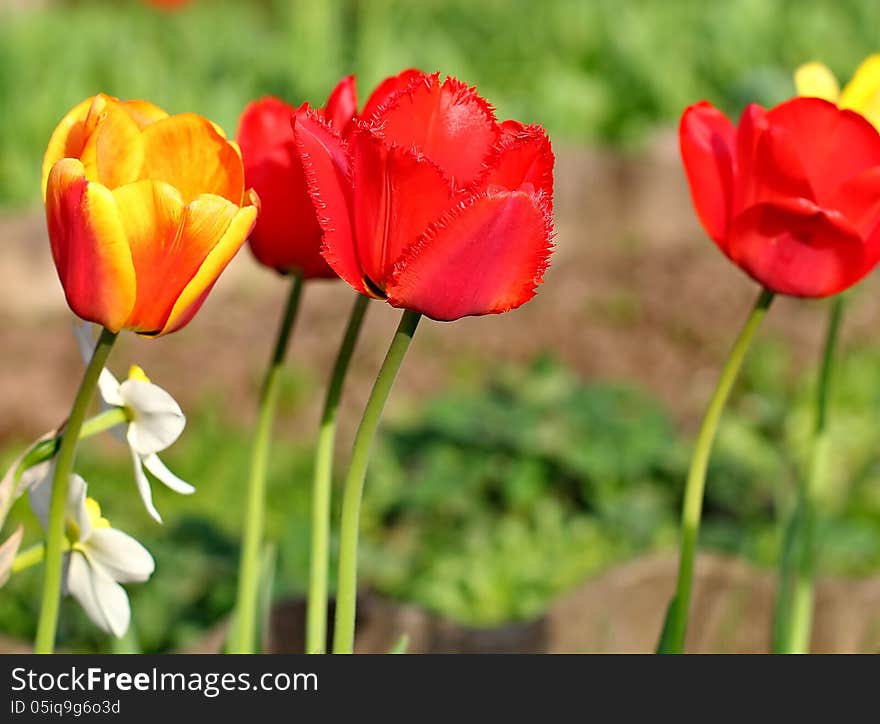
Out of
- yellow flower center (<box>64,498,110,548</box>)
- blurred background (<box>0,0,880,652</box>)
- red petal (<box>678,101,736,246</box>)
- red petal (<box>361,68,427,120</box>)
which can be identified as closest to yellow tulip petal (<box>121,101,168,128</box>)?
red petal (<box>361,68,427,120</box>)

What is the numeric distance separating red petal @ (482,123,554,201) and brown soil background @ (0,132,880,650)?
2078mm

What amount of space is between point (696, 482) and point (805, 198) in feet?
0.66

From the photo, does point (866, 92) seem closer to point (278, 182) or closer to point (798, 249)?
point (798, 249)

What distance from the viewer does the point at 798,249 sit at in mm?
812

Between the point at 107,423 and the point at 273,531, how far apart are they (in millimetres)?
1687

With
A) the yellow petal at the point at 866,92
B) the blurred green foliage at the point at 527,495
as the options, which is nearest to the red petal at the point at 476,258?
the yellow petal at the point at 866,92

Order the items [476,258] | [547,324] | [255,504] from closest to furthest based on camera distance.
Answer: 1. [476,258]
2. [255,504]
3. [547,324]

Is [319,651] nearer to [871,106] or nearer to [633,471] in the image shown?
[871,106]

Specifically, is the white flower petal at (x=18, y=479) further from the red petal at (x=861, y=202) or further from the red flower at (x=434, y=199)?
the red petal at (x=861, y=202)

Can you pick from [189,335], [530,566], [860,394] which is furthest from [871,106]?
[189,335]

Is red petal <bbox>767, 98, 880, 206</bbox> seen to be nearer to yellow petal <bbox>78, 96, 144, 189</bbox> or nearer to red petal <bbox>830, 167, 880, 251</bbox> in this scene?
red petal <bbox>830, 167, 880, 251</bbox>

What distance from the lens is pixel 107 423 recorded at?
2.43 feet

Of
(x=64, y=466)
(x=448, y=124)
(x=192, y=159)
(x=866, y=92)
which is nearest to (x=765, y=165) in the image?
(x=866, y=92)

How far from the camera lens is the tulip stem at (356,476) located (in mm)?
672
